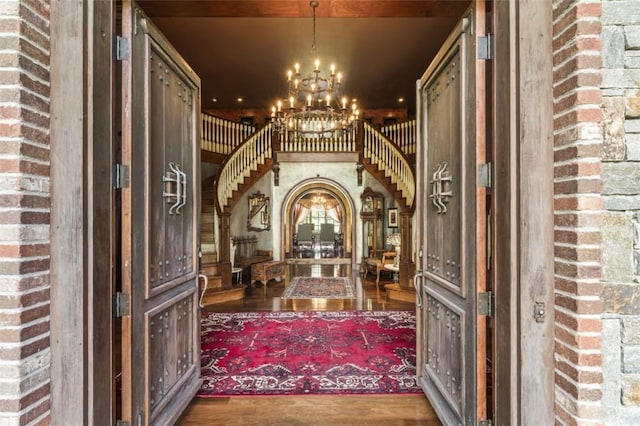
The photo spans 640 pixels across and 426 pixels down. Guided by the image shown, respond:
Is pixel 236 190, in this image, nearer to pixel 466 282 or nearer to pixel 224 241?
pixel 224 241

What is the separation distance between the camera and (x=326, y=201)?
54.3 feet

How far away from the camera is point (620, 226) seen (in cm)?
149

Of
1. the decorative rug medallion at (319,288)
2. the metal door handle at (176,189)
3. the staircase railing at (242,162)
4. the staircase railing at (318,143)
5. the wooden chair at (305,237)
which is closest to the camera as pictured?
the metal door handle at (176,189)

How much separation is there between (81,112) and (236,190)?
23.6 feet

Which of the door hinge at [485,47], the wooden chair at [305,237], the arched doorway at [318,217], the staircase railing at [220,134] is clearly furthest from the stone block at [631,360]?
the wooden chair at [305,237]

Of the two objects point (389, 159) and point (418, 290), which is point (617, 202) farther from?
point (389, 159)

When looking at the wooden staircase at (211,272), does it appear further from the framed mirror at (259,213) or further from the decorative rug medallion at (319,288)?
the framed mirror at (259,213)

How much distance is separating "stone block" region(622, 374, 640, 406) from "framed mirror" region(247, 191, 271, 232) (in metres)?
9.53

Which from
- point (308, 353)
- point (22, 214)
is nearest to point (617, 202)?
point (22, 214)

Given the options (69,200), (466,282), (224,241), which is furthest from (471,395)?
(224,241)

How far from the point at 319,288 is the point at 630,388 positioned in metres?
6.23

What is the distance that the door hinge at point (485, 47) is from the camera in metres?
1.95

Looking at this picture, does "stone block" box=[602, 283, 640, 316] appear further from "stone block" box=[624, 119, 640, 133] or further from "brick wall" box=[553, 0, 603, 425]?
"stone block" box=[624, 119, 640, 133]

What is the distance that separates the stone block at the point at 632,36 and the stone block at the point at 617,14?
2cm
